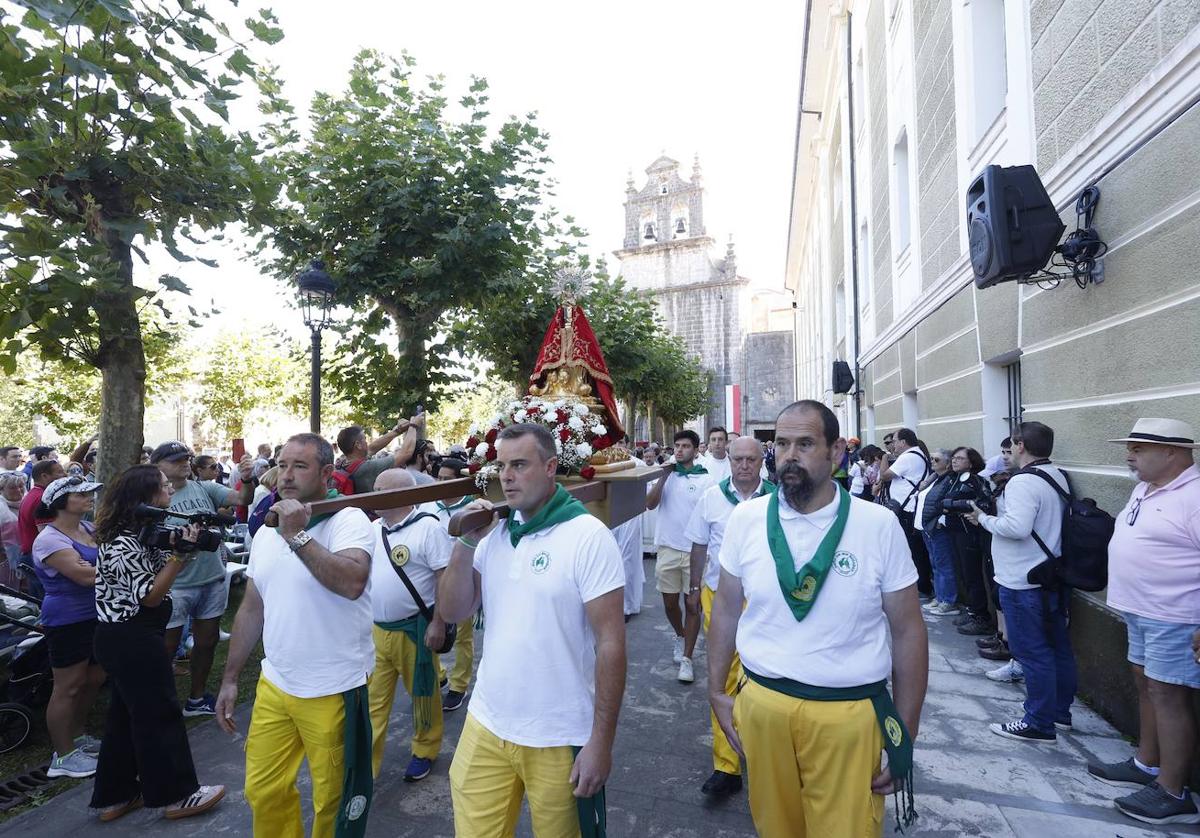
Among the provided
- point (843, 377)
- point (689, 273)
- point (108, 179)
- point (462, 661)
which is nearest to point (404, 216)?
point (108, 179)

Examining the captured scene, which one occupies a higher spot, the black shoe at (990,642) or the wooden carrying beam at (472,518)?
the wooden carrying beam at (472,518)

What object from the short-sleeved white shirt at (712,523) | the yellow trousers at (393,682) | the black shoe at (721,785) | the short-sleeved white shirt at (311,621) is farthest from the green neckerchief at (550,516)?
the short-sleeved white shirt at (712,523)

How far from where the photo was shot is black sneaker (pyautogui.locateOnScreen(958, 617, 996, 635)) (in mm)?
7223

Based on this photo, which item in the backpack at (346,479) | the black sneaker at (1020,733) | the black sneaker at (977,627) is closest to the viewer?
the black sneaker at (1020,733)

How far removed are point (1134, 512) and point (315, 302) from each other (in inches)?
281

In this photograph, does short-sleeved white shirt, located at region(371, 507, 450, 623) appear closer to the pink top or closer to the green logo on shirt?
the green logo on shirt

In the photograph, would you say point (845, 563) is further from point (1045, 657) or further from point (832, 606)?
point (1045, 657)

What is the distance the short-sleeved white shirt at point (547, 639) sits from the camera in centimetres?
256

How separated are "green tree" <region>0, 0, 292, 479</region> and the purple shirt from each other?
3.42 ft

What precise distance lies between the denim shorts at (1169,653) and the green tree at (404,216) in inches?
283

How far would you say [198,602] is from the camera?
548 cm

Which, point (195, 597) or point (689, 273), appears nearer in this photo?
point (195, 597)

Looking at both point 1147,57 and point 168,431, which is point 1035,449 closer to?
point 1147,57

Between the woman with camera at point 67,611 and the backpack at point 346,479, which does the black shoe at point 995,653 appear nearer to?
the backpack at point 346,479
